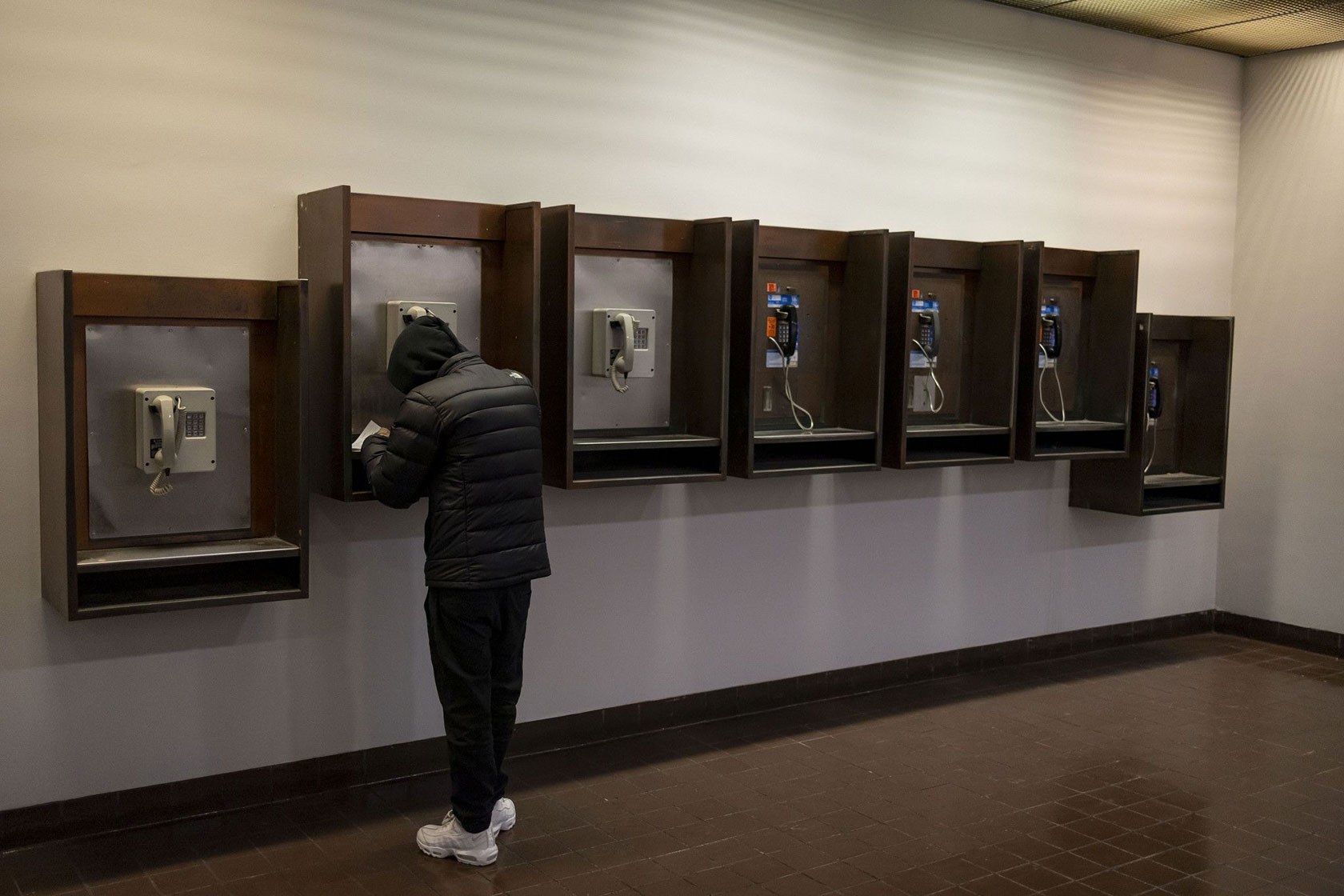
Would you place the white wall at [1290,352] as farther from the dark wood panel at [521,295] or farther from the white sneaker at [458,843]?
the white sneaker at [458,843]

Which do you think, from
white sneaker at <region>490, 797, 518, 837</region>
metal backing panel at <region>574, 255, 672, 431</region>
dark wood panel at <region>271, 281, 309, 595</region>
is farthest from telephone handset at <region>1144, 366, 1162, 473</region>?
dark wood panel at <region>271, 281, 309, 595</region>

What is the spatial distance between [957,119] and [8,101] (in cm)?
403

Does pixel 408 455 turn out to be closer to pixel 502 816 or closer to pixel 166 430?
pixel 166 430

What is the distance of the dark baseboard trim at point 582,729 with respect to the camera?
3.94 meters

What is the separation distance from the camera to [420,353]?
3.77 meters

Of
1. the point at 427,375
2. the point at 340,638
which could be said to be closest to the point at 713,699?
the point at 340,638

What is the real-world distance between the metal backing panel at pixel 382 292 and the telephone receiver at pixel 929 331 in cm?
217

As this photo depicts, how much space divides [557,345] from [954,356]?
2.20 m

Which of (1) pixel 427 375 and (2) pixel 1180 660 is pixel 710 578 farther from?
(2) pixel 1180 660

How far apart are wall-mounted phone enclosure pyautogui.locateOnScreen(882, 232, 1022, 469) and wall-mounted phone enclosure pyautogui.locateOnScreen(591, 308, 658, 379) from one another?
1.21m

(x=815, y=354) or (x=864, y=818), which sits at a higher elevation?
(x=815, y=354)

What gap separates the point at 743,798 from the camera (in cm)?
441

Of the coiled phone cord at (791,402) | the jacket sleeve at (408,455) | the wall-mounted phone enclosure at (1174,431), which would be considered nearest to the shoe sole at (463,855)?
the jacket sleeve at (408,455)

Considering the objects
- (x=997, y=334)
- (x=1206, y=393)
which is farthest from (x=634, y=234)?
(x=1206, y=393)
